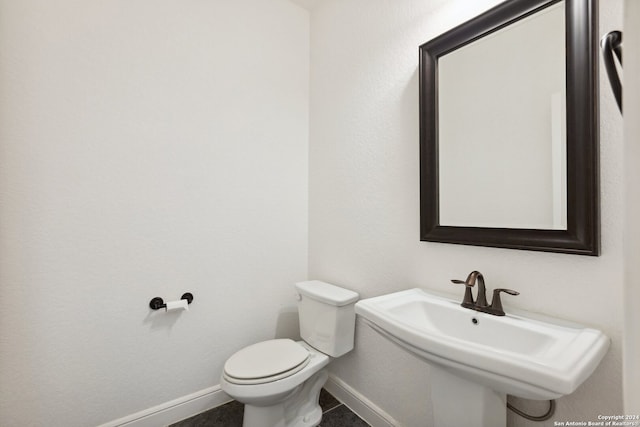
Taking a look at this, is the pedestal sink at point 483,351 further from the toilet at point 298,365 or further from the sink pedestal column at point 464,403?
the toilet at point 298,365

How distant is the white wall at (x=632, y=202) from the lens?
0.36 m

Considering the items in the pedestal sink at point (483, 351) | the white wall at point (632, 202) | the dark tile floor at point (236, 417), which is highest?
the white wall at point (632, 202)

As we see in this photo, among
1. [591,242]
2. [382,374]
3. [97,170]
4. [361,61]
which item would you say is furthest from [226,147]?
[591,242]

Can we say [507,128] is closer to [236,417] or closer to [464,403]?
[464,403]

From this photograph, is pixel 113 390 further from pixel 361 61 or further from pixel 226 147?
pixel 361 61

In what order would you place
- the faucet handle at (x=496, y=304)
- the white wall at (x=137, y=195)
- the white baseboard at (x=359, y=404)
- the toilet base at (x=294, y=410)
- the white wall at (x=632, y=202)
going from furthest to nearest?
the white baseboard at (x=359, y=404), the toilet base at (x=294, y=410), the white wall at (x=137, y=195), the faucet handle at (x=496, y=304), the white wall at (x=632, y=202)

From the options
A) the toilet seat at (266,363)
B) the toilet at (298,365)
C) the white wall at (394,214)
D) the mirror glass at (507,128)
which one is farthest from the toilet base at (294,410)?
the mirror glass at (507,128)

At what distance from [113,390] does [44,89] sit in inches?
55.9

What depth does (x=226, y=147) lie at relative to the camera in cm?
171

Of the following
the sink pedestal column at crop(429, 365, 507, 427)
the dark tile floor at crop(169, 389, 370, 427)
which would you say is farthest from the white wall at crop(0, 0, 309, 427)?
the sink pedestal column at crop(429, 365, 507, 427)

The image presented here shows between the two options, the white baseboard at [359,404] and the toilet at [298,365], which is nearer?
the toilet at [298,365]

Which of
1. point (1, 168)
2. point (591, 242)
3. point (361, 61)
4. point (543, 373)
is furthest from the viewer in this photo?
point (361, 61)

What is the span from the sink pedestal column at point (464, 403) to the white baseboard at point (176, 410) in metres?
1.25

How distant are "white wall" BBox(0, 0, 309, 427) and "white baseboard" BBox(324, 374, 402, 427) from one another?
0.45 m
